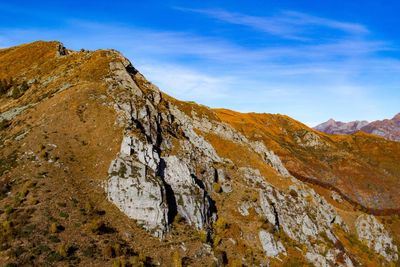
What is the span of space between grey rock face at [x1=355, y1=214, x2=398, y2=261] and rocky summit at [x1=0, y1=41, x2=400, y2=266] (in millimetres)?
335

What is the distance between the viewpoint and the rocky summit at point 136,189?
147ft

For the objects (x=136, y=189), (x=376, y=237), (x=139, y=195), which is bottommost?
(x=376, y=237)

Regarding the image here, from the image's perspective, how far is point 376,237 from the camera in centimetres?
8856

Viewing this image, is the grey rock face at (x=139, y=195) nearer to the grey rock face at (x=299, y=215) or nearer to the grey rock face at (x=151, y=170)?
the grey rock face at (x=151, y=170)

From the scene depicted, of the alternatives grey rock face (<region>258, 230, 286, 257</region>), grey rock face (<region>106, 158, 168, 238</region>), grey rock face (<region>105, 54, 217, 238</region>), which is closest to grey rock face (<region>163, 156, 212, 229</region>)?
grey rock face (<region>105, 54, 217, 238</region>)

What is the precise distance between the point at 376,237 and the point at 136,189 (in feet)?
227

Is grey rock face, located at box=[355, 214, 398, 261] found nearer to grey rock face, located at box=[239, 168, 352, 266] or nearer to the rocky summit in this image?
the rocky summit

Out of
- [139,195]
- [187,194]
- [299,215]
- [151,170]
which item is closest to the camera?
[139,195]

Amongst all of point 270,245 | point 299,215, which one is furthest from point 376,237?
point 270,245

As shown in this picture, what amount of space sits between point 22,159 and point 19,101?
3248 centimetres

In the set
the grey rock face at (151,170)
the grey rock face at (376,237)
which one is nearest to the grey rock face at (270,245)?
the grey rock face at (151,170)

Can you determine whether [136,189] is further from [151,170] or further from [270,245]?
[270,245]

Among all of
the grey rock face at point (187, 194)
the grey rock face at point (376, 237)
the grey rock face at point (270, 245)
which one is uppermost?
the grey rock face at point (187, 194)

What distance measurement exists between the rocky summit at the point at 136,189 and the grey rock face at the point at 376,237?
1.10 feet
